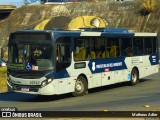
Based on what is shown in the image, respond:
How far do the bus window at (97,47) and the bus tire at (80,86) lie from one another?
3.89 ft

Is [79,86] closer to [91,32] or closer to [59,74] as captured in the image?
[59,74]

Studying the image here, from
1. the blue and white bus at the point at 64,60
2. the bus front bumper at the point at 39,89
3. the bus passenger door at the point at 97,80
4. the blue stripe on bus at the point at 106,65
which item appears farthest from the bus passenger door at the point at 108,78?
the bus front bumper at the point at 39,89

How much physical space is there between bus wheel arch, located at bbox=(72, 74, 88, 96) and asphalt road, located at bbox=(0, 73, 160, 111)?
0.24 m

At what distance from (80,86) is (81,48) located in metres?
1.51

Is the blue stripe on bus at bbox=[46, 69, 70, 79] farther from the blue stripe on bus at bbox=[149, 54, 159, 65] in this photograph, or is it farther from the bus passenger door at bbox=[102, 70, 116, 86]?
the blue stripe on bus at bbox=[149, 54, 159, 65]

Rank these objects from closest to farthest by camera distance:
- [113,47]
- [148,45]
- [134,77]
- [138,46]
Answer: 1. [113,47]
2. [134,77]
3. [138,46]
4. [148,45]

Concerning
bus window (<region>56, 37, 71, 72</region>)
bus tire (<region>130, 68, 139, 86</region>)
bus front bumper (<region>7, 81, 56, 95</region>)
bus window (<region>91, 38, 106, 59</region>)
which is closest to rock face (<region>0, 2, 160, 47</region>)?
bus tire (<region>130, 68, 139, 86</region>)

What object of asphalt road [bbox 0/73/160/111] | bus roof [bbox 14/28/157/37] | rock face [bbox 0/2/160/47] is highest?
rock face [bbox 0/2/160/47]

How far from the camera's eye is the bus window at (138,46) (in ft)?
75.5

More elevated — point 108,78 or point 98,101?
point 108,78

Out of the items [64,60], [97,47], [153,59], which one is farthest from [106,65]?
[153,59]

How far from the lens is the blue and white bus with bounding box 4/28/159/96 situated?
16766 millimetres

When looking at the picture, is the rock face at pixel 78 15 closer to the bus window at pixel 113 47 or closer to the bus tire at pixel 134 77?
the bus tire at pixel 134 77

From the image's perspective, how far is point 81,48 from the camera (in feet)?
60.4
